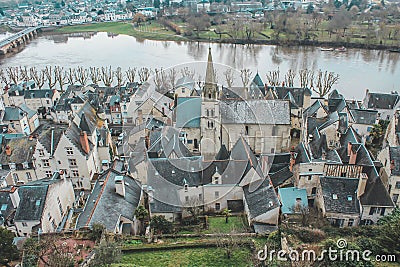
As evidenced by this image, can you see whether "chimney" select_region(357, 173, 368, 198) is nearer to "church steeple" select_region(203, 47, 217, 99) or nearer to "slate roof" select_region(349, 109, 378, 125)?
"church steeple" select_region(203, 47, 217, 99)

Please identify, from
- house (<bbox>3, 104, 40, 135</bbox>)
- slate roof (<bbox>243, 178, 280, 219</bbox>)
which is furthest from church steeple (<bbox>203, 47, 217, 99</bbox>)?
house (<bbox>3, 104, 40, 135</bbox>)

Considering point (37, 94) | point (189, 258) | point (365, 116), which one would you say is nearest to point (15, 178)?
point (189, 258)

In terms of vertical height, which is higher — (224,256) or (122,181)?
(122,181)

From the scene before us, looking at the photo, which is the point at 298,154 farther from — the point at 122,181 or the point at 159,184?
the point at 122,181

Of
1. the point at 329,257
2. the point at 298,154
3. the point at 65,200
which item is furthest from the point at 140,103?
the point at 329,257

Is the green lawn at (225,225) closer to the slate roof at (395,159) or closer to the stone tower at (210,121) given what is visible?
the stone tower at (210,121)

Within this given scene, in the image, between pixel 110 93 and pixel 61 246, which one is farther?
pixel 110 93

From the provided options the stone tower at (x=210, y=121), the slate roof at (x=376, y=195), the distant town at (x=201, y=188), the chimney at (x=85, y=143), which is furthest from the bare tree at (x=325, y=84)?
the chimney at (x=85, y=143)
